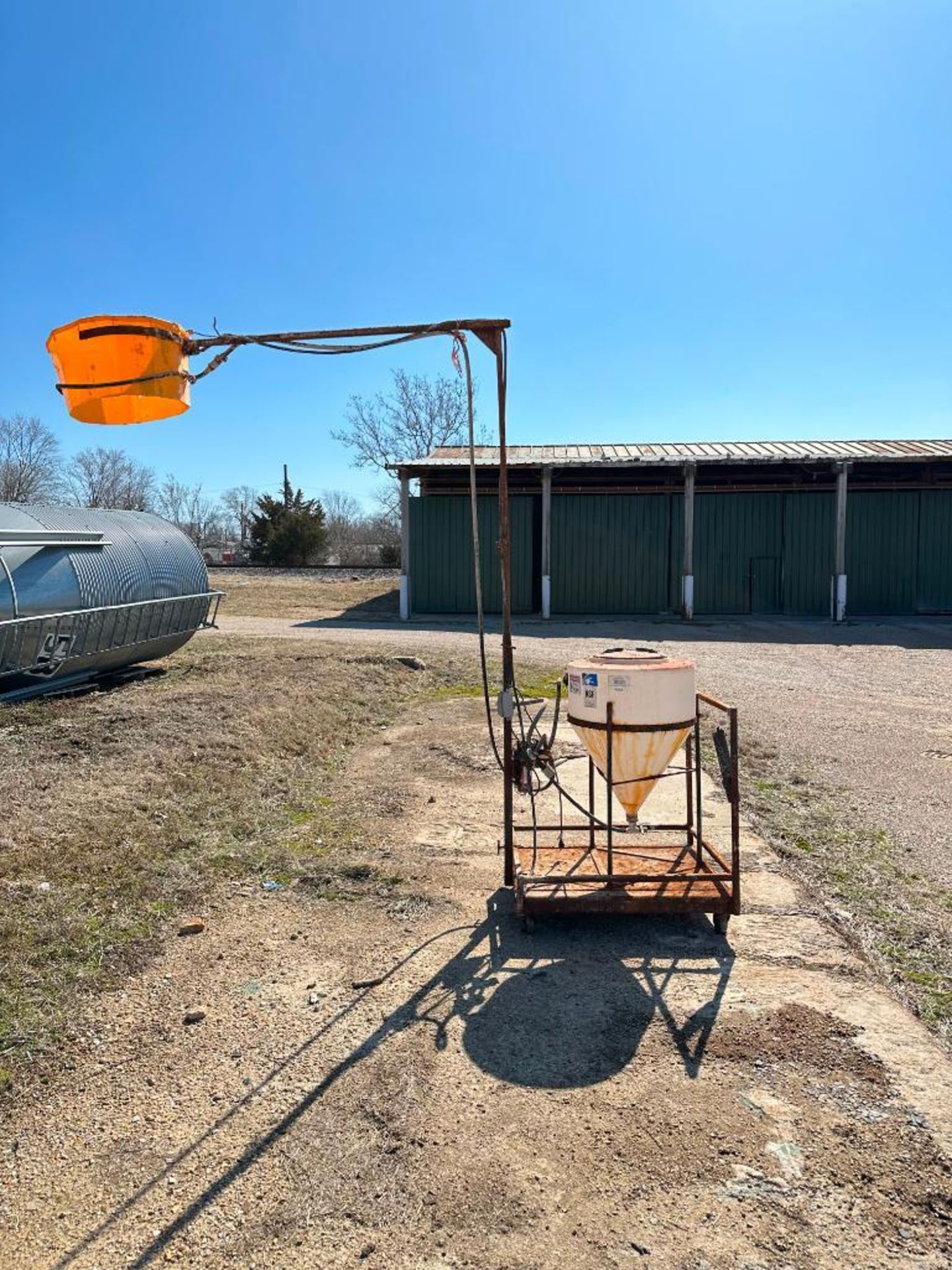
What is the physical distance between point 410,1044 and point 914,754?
5932 mm

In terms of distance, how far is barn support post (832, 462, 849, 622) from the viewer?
691 inches

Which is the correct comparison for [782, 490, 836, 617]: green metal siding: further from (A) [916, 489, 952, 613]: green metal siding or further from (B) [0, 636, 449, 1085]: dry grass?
(B) [0, 636, 449, 1085]: dry grass

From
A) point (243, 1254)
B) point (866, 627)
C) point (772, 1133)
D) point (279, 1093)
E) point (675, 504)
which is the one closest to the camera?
point (243, 1254)

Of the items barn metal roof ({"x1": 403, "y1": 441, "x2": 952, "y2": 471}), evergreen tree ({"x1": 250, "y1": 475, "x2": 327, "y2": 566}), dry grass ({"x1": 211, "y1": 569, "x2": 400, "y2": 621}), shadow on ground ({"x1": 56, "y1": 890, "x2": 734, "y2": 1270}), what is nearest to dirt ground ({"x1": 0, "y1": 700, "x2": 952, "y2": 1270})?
shadow on ground ({"x1": 56, "y1": 890, "x2": 734, "y2": 1270})

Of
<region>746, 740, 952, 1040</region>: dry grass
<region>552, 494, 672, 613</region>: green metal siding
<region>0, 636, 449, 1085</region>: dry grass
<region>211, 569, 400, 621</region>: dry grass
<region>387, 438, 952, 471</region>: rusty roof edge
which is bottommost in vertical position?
<region>746, 740, 952, 1040</region>: dry grass

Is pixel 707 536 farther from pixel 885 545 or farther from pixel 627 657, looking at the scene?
pixel 627 657

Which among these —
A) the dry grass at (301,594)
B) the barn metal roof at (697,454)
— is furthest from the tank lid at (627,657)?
the dry grass at (301,594)

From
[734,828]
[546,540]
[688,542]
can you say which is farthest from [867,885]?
[546,540]

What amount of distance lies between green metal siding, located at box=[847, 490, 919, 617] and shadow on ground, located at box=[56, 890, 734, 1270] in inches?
678

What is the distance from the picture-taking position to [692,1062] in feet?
9.29

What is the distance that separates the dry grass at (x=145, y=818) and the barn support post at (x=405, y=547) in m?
9.73

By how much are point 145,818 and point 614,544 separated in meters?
15.5

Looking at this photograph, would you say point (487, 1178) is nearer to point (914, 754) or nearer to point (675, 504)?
point (914, 754)

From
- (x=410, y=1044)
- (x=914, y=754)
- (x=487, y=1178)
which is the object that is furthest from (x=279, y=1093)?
(x=914, y=754)
